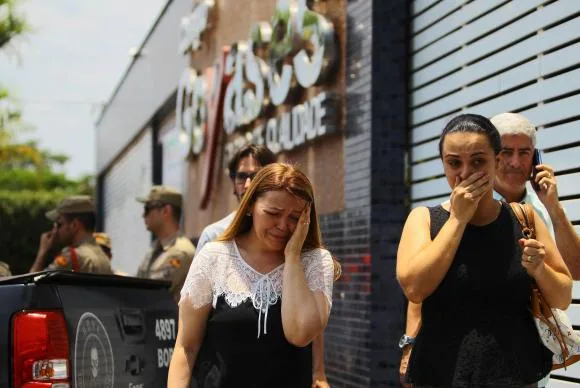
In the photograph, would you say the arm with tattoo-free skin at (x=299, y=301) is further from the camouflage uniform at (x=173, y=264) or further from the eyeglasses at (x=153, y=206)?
the eyeglasses at (x=153, y=206)

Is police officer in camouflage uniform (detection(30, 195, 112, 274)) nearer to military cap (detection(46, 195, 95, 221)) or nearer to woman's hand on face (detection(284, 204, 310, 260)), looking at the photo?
military cap (detection(46, 195, 95, 221))

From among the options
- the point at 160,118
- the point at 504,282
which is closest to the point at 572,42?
the point at 504,282

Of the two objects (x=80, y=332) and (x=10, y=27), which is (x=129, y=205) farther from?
(x=80, y=332)

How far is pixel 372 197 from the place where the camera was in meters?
8.09

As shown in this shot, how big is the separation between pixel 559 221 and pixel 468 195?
1.91 feet

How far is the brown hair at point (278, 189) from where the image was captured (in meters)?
3.79

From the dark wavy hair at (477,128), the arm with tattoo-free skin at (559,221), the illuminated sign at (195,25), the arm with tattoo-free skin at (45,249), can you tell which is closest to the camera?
the dark wavy hair at (477,128)

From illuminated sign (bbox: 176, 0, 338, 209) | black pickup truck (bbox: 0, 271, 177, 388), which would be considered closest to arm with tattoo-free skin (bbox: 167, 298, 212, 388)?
black pickup truck (bbox: 0, 271, 177, 388)

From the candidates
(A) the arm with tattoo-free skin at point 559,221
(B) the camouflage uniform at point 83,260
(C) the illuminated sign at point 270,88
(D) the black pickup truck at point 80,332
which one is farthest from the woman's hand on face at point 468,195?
(C) the illuminated sign at point 270,88

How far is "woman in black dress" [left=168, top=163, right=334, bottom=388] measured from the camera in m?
3.69

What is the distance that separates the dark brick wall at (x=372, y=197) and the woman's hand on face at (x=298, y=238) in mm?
4280

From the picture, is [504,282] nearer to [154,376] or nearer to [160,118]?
[154,376]

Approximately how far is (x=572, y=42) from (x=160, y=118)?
15644 millimetres

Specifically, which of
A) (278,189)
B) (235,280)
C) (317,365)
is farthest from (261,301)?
(317,365)
